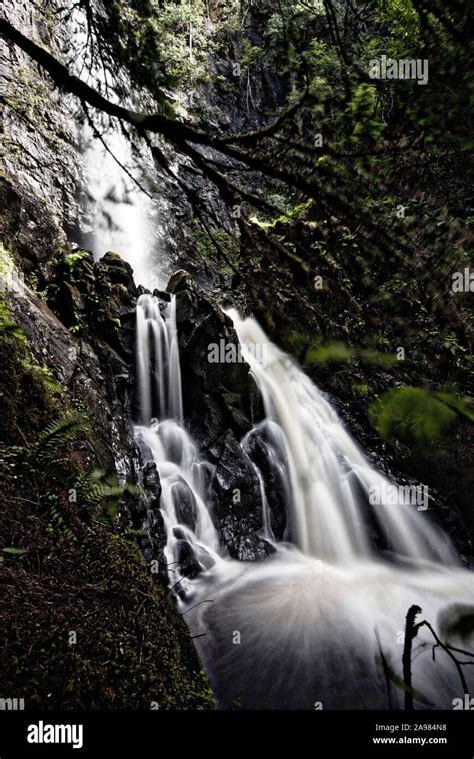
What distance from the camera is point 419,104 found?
1.46 metres

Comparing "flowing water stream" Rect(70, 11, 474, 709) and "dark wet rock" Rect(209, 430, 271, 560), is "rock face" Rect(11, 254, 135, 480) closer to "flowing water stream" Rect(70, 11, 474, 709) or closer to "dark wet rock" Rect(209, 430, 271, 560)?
"flowing water stream" Rect(70, 11, 474, 709)

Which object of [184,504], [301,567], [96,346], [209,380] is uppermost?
[96,346]

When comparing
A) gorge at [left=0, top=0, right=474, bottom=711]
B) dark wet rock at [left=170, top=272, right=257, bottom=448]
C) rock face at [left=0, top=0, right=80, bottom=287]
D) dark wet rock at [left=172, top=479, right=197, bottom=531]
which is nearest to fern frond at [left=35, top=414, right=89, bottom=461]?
gorge at [left=0, top=0, right=474, bottom=711]

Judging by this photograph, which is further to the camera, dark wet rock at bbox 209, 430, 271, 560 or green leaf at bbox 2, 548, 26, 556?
dark wet rock at bbox 209, 430, 271, 560

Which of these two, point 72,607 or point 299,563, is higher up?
point 72,607

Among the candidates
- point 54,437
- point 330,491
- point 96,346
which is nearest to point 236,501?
point 330,491

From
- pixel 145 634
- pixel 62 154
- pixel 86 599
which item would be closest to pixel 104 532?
pixel 86 599

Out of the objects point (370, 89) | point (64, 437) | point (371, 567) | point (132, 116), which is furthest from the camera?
point (371, 567)

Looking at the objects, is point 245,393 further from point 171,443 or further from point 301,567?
point 301,567

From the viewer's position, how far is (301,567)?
24.6ft

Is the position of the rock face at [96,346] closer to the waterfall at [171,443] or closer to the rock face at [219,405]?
the waterfall at [171,443]

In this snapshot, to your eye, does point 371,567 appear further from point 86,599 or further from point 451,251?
point 451,251

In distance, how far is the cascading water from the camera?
4566mm

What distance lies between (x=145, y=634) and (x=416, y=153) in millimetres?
2758
